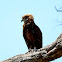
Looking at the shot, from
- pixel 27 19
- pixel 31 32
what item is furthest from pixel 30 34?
pixel 27 19

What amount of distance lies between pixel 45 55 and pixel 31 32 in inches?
85.1

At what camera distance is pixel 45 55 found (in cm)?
546

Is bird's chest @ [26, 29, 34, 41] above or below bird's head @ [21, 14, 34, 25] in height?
below

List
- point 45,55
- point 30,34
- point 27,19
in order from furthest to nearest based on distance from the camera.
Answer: point 27,19
point 30,34
point 45,55

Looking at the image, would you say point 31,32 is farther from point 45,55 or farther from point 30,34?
point 45,55

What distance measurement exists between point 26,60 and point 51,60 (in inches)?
28.4

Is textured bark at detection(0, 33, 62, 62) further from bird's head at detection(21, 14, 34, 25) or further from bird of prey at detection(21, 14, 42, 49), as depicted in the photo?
bird's head at detection(21, 14, 34, 25)

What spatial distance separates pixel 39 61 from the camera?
220 inches

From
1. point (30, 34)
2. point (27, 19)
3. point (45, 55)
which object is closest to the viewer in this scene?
point (45, 55)

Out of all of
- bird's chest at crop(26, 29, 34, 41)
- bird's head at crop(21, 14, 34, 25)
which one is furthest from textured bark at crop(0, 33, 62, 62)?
bird's head at crop(21, 14, 34, 25)

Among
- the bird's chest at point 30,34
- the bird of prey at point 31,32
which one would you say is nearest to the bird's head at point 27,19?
the bird of prey at point 31,32

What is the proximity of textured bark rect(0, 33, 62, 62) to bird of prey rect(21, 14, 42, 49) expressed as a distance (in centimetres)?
172

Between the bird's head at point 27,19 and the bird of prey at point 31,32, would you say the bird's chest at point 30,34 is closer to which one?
the bird of prey at point 31,32

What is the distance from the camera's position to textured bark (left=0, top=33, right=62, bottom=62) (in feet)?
17.0
